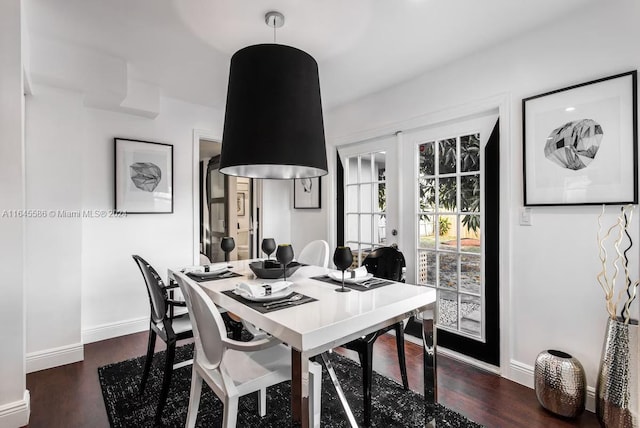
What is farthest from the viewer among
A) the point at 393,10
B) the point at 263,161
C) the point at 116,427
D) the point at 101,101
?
the point at 101,101

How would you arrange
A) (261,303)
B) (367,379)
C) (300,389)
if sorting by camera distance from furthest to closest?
(367,379) → (261,303) → (300,389)

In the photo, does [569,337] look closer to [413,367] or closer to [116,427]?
[413,367]

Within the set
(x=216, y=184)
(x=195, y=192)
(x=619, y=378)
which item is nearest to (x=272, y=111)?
(x=619, y=378)

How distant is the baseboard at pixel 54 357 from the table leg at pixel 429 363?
2663mm

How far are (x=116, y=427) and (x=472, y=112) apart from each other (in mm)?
3074

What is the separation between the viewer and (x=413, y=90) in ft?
9.70

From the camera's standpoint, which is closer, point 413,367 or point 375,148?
point 413,367

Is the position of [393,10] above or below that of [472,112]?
above

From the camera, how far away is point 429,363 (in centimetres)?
176

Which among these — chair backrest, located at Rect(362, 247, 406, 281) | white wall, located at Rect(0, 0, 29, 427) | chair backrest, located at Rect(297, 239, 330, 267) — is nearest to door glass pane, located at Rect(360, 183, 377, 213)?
chair backrest, located at Rect(297, 239, 330, 267)

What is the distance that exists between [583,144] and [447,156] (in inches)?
37.6

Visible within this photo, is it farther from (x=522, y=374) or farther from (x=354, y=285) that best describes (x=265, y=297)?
(x=522, y=374)

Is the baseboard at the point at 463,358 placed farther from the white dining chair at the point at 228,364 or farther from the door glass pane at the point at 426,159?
the white dining chair at the point at 228,364

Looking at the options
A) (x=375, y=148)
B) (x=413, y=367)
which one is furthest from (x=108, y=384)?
(x=375, y=148)
